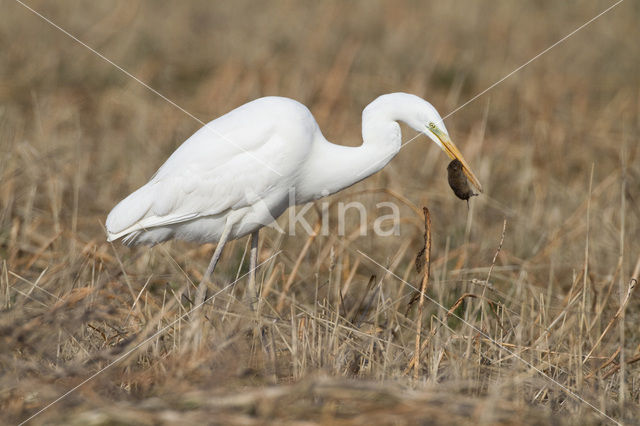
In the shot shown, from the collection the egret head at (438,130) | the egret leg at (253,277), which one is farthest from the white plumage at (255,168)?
the egret leg at (253,277)

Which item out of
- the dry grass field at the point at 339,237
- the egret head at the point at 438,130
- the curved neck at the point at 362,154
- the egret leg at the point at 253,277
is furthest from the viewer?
the egret leg at the point at 253,277

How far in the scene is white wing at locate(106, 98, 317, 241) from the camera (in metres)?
3.41

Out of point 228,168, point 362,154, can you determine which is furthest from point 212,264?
point 362,154

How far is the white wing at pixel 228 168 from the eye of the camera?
3.41 metres

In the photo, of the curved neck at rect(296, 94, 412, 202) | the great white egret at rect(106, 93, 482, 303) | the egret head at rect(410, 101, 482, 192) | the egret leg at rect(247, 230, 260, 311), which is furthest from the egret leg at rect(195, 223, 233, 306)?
the egret head at rect(410, 101, 482, 192)

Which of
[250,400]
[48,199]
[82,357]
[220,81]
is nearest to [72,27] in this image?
[220,81]

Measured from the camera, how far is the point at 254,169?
3.49 metres

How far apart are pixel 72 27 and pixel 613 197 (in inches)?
222

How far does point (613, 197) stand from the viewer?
5438 millimetres

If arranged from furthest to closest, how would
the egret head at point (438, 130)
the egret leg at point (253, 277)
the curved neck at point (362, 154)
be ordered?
1. the egret leg at point (253, 277)
2. the curved neck at point (362, 154)
3. the egret head at point (438, 130)

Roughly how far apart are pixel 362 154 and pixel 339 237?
4.43ft

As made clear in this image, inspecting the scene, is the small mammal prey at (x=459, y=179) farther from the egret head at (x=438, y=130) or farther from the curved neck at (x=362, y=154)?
the curved neck at (x=362, y=154)

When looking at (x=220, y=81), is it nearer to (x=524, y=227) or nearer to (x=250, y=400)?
(x=524, y=227)

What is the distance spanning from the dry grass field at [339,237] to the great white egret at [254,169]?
0.24 metres
